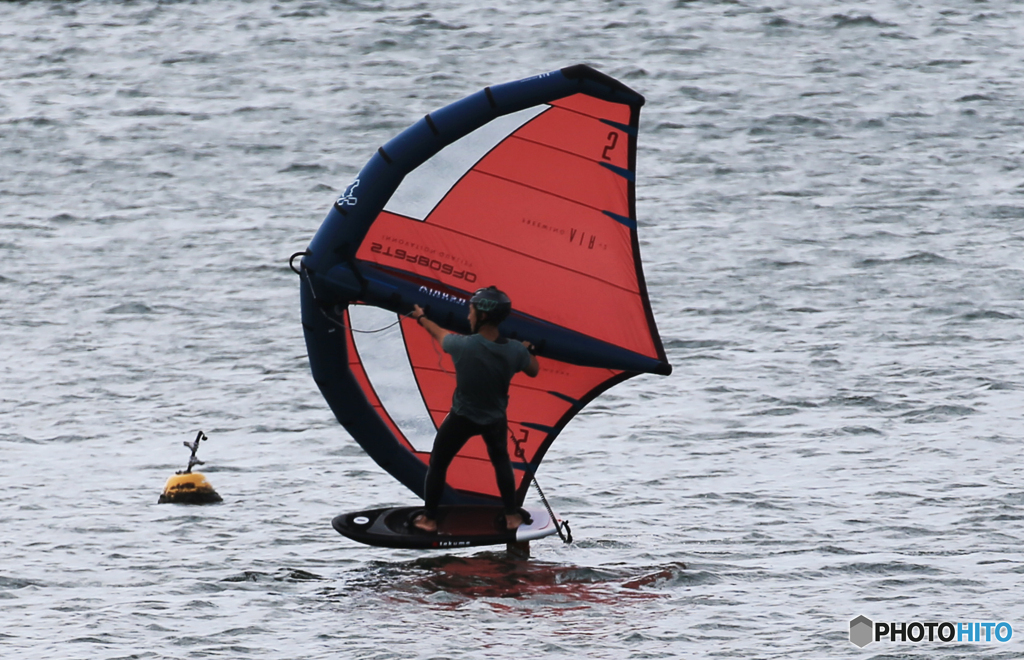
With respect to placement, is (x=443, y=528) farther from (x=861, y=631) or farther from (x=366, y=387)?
(x=861, y=631)

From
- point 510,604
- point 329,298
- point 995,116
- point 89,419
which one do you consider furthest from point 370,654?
point 995,116

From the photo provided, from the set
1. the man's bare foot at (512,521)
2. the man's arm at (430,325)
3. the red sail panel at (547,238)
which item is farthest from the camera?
the red sail panel at (547,238)

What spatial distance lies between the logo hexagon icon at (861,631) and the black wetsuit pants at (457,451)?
Result: 3000 mm

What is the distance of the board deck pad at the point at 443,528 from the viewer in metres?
12.2

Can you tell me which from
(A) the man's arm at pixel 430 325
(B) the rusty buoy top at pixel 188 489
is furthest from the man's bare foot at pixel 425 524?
(B) the rusty buoy top at pixel 188 489

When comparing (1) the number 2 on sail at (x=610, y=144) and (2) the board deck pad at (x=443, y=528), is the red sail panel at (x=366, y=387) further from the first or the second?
(1) the number 2 on sail at (x=610, y=144)

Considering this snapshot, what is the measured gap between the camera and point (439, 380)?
13.4 metres

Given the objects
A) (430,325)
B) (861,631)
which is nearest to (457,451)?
(430,325)

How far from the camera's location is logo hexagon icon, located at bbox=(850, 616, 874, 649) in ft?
34.7

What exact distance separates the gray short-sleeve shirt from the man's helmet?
22 cm

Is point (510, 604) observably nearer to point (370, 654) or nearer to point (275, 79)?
point (370, 654)

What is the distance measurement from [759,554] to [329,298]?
4277 millimetres

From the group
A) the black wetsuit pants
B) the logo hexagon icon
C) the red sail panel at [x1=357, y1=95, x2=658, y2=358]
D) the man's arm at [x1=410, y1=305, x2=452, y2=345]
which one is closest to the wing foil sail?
the red sail panel at [x1=357, y1=95, x2=658, y2=358]

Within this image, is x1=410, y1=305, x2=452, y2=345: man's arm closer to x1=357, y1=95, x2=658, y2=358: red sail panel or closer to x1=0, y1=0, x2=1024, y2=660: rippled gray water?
x1=357, y1=95, x2=658, y2=358: red sail panel
